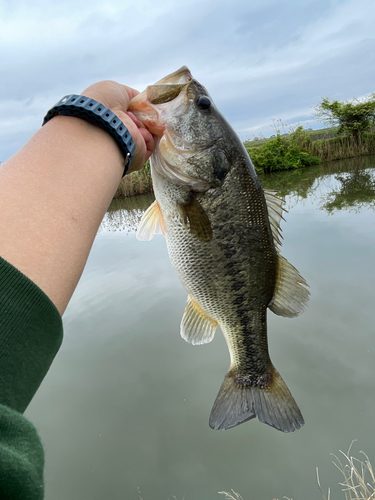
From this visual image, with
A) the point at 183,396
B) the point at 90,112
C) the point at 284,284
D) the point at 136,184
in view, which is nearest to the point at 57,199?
the point at 90,112

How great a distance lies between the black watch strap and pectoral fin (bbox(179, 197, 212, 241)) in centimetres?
47

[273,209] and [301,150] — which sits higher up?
[301,150]

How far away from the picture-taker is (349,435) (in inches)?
99.1

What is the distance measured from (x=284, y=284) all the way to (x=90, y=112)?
3.95ft

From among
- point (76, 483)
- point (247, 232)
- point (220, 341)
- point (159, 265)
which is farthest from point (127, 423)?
point (159, 265)

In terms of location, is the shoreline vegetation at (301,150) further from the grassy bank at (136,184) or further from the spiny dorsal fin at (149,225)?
the spiny dorsal fin at (149,225)

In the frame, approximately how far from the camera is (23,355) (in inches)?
25.0

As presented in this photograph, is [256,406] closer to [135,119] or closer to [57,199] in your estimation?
[57,199]

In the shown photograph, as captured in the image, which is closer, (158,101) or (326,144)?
(158,101)

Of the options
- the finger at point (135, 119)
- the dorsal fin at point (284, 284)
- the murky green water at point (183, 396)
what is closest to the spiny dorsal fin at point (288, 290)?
the dorsal fin at point (284, 284)

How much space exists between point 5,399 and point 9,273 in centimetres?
24

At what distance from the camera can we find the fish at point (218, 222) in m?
1.46

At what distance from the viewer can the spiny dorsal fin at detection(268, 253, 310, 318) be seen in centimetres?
158

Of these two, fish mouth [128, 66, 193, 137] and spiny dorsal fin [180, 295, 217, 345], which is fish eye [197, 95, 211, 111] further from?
spiny dorsal fin [180, 295, 217, 345]
